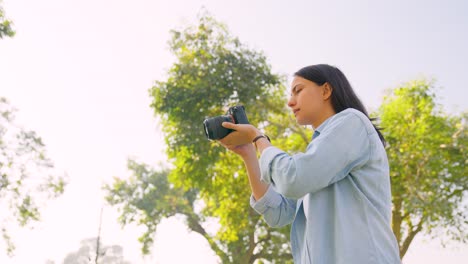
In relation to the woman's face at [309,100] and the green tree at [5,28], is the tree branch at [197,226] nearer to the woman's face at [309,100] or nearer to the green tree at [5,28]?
the green tree at [5,28]

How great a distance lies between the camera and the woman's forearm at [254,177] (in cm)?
226

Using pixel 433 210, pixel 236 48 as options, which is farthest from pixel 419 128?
pixel 236 48

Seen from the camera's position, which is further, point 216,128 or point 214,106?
point 214,106

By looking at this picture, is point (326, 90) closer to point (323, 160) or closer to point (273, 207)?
point (323, 160)

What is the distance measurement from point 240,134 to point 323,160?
57 cm

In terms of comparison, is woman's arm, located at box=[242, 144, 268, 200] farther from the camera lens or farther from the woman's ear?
the woman's ear

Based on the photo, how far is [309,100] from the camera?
78.6 inches

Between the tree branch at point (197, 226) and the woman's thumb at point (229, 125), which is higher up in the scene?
the woman's thumb at point (229, 125)

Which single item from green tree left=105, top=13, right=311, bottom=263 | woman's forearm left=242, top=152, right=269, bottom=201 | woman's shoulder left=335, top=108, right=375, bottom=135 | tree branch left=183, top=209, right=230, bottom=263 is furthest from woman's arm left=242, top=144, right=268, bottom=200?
tree branch left=183, top=209, right=230, bottom=263

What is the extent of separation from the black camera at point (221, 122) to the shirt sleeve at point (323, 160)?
409mm

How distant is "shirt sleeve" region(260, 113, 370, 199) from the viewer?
5.29 feet

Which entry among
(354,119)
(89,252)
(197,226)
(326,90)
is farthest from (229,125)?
(89,252)

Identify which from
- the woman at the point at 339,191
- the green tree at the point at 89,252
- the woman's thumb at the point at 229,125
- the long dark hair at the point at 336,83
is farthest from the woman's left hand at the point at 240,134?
the green tree at the point at 89,252

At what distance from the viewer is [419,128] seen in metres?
17.7
